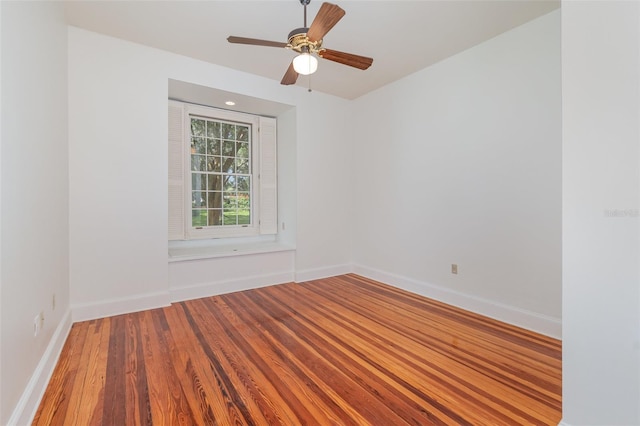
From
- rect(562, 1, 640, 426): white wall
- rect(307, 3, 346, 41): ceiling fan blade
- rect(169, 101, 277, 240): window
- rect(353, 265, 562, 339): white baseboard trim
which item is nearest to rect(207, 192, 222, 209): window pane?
rect(169, 101, 277, 240): window

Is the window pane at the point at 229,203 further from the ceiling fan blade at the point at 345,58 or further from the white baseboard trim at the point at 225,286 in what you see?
the ceiling fan blade at the point at 345,58

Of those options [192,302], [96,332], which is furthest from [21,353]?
[192,302]

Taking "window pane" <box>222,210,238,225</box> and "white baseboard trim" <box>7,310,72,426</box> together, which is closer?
"white baseboard trim" <box>7,310,72,426</box>

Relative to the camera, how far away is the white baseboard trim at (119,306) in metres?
2.82

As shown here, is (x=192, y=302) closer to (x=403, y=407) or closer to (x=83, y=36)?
(x=403, y=407)

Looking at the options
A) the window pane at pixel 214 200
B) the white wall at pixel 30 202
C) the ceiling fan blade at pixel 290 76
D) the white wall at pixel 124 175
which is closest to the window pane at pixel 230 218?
the window pane at pixel 214 200

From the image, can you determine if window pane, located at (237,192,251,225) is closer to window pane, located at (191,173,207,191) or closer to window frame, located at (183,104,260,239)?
window frame, located at (183,104,260,239)

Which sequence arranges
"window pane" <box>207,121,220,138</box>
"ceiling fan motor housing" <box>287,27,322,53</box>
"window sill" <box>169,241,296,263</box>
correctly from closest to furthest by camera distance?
"ceiling fan motor housing" <box>287,27,322,53</box> → "window sill" <box>169,241,296,263</box> → "window pane" <box>207,121,220,138</box>

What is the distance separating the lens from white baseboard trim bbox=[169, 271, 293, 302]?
3426mm

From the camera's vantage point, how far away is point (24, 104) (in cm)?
163

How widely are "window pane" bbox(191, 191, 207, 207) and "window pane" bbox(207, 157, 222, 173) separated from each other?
1.30 feet

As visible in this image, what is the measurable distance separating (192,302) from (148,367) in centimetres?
139

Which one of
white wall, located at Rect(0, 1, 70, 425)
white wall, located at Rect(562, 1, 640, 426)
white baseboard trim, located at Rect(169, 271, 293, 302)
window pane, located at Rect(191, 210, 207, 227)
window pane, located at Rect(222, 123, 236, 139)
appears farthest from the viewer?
window pane, located at Rect(222, 123, 236, 139)

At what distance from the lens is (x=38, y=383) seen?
66.1 inches
